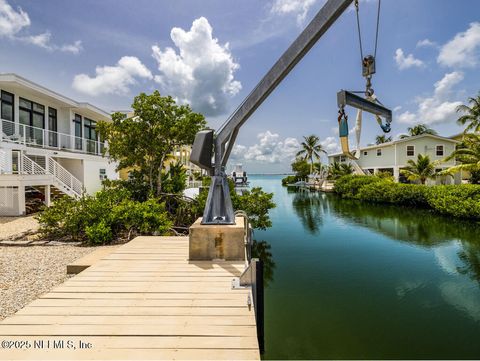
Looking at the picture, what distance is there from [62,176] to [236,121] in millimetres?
13600

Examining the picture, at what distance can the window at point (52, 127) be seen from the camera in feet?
58.6

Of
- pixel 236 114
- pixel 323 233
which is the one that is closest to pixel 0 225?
pixel 236 114

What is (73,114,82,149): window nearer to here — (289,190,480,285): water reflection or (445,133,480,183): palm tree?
(289,190,480,285): water reflection

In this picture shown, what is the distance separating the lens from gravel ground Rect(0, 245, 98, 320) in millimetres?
5023

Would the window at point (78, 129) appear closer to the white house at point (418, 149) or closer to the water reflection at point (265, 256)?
the water reflection at point (265, 256)

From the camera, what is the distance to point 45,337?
3.00m

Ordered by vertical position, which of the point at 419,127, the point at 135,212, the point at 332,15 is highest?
the point at 419,127

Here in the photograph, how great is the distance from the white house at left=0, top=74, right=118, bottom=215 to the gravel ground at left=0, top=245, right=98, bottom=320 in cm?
404

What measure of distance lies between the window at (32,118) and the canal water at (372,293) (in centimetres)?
1440

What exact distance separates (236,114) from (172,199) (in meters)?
8.71

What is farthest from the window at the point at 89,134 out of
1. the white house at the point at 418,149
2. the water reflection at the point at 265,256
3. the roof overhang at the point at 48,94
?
the white house at the point at 418,149

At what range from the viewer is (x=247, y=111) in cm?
603

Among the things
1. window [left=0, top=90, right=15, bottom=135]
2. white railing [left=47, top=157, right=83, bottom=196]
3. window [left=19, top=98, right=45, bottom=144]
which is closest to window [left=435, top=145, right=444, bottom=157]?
white railing [left=47, top=157, right=83, bottom=196]

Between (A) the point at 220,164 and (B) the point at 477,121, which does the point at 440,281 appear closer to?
(A) the point at 220,164
